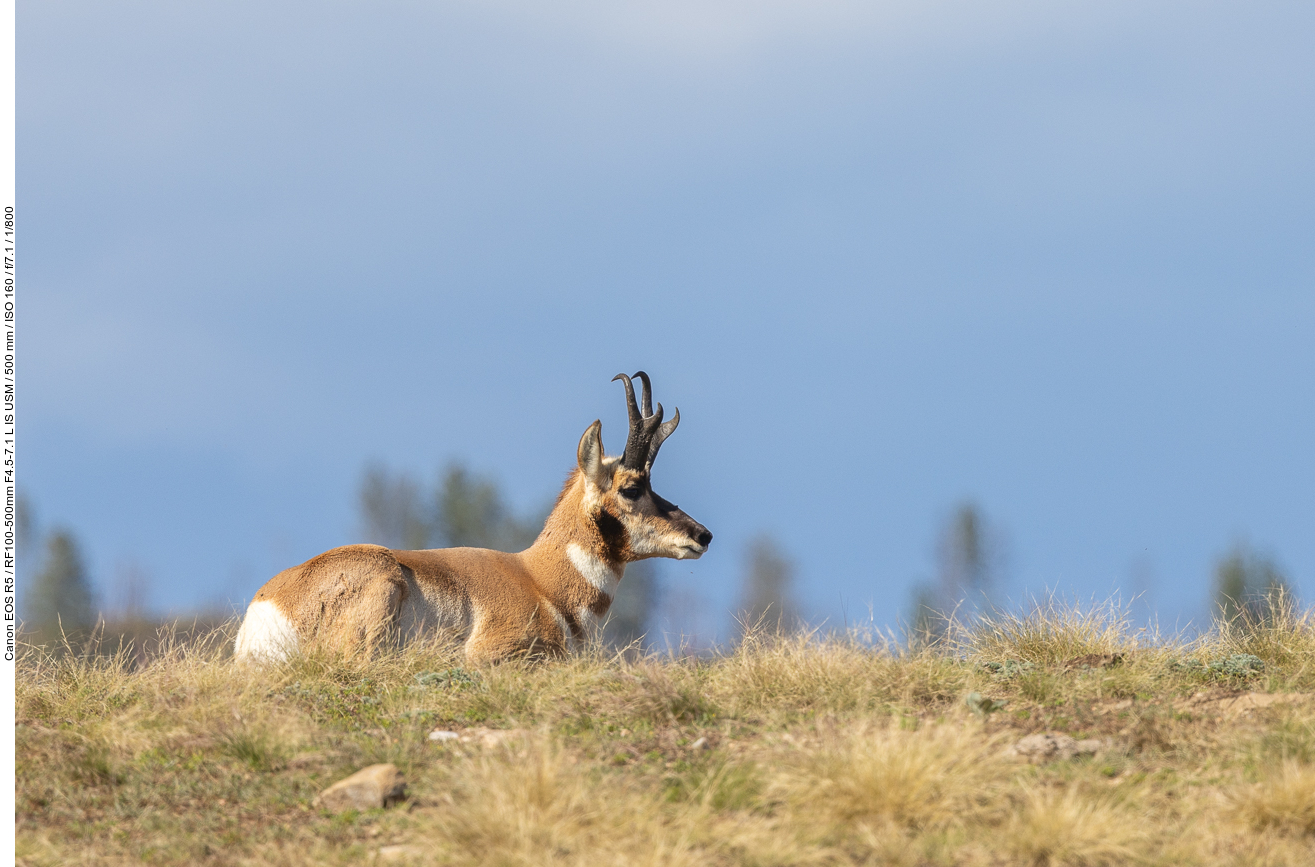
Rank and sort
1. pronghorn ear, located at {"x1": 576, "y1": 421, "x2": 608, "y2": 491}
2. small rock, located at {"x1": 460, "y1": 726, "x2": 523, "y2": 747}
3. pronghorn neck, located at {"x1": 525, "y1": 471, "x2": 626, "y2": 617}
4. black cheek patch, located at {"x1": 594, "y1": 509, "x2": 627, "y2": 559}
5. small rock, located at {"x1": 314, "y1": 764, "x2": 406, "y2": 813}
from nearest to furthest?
small rock, located at {"x1": 314, "y1": 764, "x2": 406, "y2": 813} → small rock, located at {"x1": 460, "y1": 726, "x2": 523, "y2": 747} → pronghorn ear, located at {"x1": 576, "y1": 421, "x2": 608, "y2": 491} → pronghorn neck, located at {"x1": 525, "y1": 471, "x2": 626, "y2": 617} → black cheek patch, located at {"x1": 594, "y1": 509, "x2": 627, "y2": 559}

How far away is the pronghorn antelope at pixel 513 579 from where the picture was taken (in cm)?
1023

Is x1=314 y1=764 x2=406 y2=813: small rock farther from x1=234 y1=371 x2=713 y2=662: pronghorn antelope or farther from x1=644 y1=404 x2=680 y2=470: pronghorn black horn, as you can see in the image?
x1=644 y1=404 x2=680 y2=470: pronghorn black horn

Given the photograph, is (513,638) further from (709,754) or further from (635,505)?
(709,754)

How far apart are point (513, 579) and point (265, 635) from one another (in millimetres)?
2200

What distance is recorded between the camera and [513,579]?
11344mm

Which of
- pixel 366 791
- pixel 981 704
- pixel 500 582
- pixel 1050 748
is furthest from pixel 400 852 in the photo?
pixel 500 582

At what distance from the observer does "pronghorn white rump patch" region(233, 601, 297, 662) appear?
9.91m

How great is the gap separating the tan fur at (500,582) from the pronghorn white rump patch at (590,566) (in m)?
0.03

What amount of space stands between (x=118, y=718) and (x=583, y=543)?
4.76m

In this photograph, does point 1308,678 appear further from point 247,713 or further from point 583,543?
point 247,713

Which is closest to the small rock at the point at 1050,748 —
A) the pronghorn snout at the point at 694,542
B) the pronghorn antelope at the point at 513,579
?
the pronghorn antelope at the point at 513,579

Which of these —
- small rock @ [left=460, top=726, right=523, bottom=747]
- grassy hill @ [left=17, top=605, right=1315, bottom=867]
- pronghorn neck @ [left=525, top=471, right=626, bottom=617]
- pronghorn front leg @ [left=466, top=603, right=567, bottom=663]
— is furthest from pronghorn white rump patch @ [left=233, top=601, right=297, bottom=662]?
small rock @ [left=460, top=726, right=523, bottom=747]

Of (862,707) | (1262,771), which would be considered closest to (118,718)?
(862,707)

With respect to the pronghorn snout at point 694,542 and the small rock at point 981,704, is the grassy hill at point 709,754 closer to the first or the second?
the small rock at point 981,704
